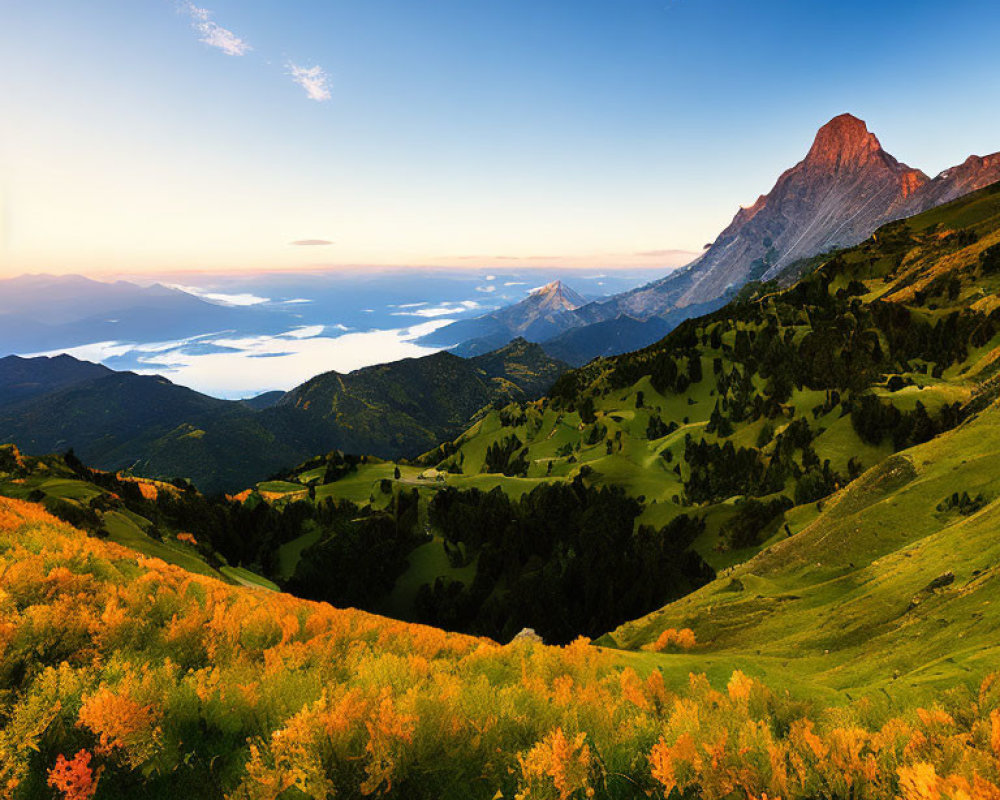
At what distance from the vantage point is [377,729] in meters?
10.9

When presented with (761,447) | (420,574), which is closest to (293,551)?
(420,574)

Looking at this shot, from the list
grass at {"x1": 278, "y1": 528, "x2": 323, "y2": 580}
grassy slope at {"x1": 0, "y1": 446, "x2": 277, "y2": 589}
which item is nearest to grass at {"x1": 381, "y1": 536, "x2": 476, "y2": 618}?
grass at {"x1": 278, "y1": 528, "x2": 323, "y2": 580}

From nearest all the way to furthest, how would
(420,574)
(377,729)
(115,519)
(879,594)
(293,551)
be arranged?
(377,729) → (879,594) → (115,519) → (420,574) → (293,551)

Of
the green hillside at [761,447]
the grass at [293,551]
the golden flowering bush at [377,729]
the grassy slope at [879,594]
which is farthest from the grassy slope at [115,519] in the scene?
the green hillside at [761,447]

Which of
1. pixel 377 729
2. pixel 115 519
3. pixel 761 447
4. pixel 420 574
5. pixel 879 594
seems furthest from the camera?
pixel 420 574

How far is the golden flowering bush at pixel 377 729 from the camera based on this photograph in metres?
9.98

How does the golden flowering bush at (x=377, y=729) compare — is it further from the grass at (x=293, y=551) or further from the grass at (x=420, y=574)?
the grass at (x=293, y=551)

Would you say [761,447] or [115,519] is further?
[761,447]

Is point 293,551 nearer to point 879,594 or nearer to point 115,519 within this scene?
point 115,519

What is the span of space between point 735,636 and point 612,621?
177 ft

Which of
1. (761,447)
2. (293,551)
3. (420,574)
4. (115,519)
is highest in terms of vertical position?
(115,519)

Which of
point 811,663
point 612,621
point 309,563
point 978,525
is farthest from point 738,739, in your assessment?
point 309,563

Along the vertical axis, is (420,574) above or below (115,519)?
below

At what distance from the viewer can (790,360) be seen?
180m
